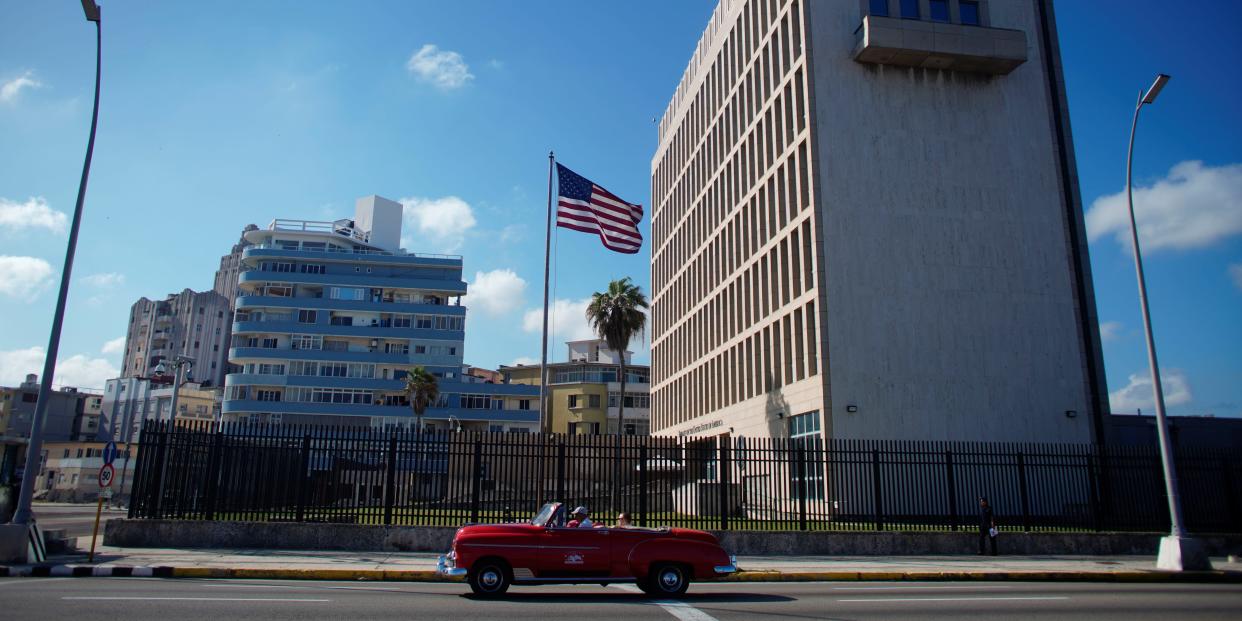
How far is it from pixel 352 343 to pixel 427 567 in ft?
202

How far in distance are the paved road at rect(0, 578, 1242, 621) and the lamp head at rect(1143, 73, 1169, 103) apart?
11979mm

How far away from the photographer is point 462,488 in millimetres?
19406

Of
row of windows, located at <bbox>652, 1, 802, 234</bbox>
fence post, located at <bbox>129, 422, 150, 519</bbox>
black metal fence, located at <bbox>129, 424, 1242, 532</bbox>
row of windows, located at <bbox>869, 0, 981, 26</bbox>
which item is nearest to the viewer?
fence post, located at <bbox>129, 422, 150, 519</bbox>

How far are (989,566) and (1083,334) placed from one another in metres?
22.0

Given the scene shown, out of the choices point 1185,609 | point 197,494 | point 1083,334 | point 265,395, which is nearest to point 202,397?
point 265,395

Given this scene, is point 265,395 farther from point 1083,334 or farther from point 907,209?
point 1083,334

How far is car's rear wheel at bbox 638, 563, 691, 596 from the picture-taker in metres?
12.2

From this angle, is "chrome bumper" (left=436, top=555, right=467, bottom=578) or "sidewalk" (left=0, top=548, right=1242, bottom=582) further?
"sidewalk" (left=0, top=548, right=1242, bottom=582)

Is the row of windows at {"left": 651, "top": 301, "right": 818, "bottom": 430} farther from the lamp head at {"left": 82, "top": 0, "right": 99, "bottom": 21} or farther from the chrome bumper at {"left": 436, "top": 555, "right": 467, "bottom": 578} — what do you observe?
the lamp head at {"left": 82, "top": 0, "right": 99, "bottom": 21}

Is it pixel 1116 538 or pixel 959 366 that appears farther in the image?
pixel 959 366

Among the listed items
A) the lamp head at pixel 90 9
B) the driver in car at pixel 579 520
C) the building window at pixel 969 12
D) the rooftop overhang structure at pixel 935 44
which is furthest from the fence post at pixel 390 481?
the building window at pixel 969 12

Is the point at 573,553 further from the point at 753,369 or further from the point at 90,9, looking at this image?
the point at 753,369

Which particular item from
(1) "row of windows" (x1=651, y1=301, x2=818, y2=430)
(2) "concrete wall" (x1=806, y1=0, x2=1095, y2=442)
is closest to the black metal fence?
(2) "concrete wall" (x1=806, y1=0, x2=1095, y2=442)

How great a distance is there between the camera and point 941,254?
35.0 meters
